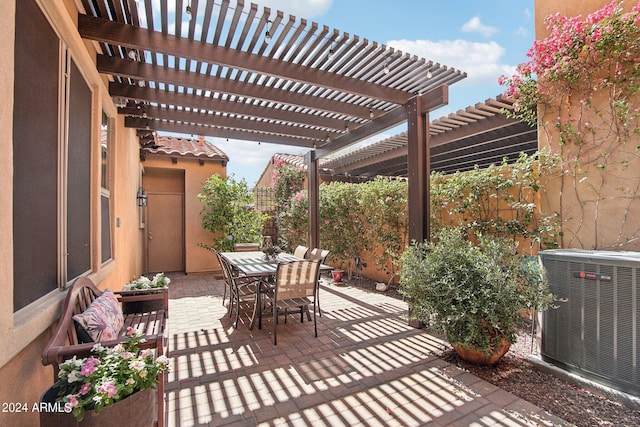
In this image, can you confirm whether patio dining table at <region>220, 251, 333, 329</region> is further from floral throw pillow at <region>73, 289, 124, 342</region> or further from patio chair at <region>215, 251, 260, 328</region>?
floral throw pillow at <region>73, 289, 124, 342</region>

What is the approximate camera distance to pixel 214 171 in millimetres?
8891

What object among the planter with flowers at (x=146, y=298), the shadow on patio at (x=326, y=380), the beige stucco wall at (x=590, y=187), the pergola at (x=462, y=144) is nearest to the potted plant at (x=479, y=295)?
the shadow on patio at (x=326, y=380)

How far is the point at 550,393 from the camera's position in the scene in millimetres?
2555

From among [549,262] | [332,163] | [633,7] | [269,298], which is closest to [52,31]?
[269,298]

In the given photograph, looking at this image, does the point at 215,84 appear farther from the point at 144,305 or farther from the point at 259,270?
the point at 144,305

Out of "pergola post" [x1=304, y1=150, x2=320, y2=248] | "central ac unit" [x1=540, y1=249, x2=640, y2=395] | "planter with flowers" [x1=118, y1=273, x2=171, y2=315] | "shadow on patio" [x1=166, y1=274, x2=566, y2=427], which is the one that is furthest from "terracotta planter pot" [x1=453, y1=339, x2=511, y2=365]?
"pergola post" [x1=304, y1=150, x2=320, y2=248]

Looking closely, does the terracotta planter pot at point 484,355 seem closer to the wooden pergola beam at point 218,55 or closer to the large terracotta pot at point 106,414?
the large terracotta pot at point 106,414

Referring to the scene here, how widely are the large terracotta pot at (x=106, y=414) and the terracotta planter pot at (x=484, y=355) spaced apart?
286 centimetres

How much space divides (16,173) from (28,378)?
3.71ft

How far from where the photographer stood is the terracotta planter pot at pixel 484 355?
294 centimetres

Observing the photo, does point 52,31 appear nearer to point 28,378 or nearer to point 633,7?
point 28,378

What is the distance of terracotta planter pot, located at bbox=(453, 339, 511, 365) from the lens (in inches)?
116

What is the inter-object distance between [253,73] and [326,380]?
3758 mm

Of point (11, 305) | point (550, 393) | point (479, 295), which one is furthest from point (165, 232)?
point (550, 393)
